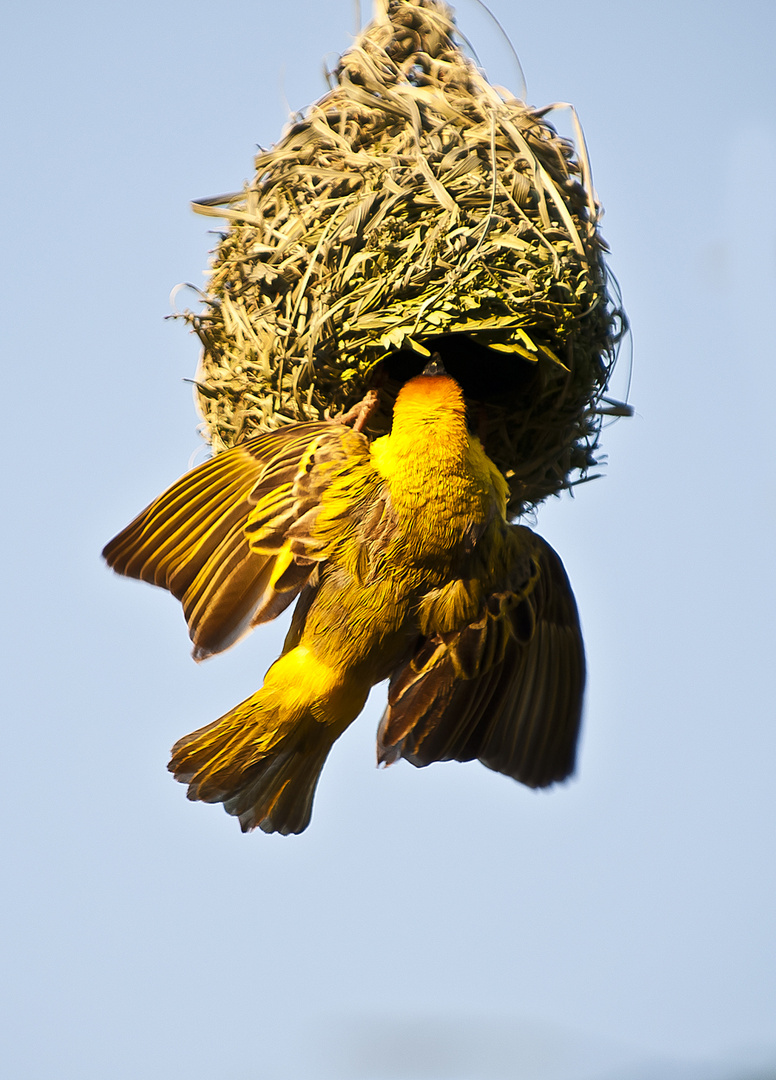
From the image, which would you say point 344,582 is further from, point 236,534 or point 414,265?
point 414,265

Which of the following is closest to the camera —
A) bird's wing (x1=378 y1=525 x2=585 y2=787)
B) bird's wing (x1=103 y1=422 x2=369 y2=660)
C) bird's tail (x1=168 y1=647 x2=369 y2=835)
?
bird's wing (x1=103 y1=422 x2=369 y2=660)

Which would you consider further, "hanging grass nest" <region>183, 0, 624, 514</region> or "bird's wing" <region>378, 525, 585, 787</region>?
"bird's wing" <region>378, 525, 585, 787</region>

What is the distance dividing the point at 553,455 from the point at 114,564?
1.10 m

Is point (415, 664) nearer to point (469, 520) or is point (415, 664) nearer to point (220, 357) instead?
point (469, 520)

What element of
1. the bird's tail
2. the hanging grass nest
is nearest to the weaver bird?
the bird's tail

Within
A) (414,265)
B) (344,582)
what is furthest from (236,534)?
(414,265)

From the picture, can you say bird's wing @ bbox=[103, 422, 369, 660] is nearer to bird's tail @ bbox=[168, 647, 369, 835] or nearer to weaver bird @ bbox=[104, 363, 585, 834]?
weaver bird @ bbox=[104, 363, 585, 834]

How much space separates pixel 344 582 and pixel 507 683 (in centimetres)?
59

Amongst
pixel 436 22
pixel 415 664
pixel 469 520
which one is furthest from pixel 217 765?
pixel 436 22

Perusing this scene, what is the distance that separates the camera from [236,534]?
133 inches

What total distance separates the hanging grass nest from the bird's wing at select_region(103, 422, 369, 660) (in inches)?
7.4

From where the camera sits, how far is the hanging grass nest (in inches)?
131

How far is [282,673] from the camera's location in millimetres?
3439

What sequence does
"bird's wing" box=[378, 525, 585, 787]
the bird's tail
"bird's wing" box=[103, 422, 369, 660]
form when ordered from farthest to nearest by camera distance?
1. "bird's wing" box=[378, 525, 585, 787]
2. the bird's tail
3. "bird's wing" box=[103, 422, 369, 660]
